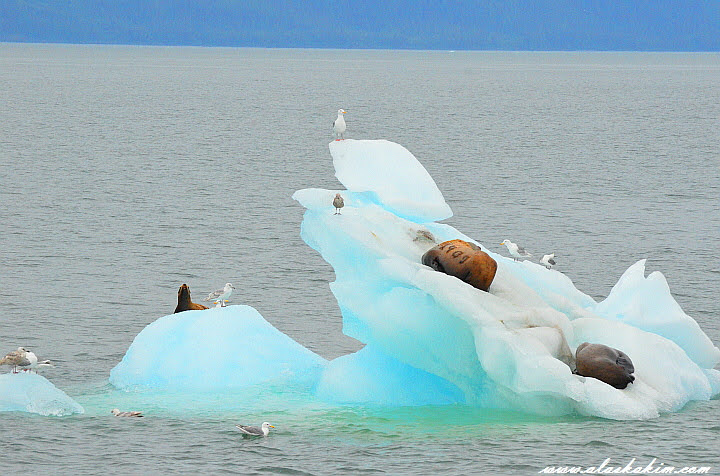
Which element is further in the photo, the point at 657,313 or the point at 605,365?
the point at 657,313

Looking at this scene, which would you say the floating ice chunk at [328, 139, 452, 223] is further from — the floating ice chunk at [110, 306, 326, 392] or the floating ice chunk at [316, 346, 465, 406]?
the floating ice chunk at [110, 306, 326, 392]

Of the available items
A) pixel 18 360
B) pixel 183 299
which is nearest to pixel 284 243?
pixel 183 299

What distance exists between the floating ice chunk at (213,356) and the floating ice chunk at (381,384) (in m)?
1.15

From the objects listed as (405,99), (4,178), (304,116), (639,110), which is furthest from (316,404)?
(405,99)

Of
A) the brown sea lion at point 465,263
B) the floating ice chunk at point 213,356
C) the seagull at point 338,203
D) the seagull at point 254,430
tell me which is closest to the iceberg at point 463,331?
the seagull at point 338,203

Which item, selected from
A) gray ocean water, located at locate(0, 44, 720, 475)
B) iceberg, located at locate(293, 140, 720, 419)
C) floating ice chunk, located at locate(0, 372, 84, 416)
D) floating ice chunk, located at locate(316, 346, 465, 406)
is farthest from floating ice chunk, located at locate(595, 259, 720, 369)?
floating ice chunk, located at locate(0, 372, 84, 416)

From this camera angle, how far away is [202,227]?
1672 inches

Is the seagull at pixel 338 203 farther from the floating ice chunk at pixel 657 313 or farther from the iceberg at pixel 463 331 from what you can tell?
the floating ice chunk at pixel 657 313

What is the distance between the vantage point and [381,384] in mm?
21109

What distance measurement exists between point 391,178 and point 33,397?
8841 millimetres

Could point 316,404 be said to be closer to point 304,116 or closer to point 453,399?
point 453,399

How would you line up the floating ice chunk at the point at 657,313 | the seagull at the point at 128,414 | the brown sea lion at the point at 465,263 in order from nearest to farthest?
the seagull at the point at 128,414 < the brown sea lion at the point at 465,263 < the floating ice chunk at the point at 657,313

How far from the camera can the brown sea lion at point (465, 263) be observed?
2078cm

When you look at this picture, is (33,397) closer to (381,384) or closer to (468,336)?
(381,384)
